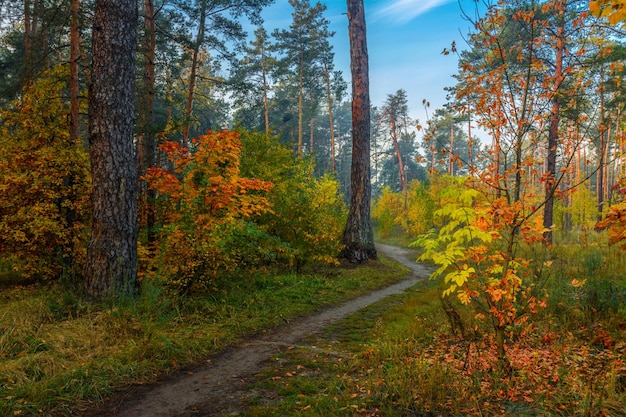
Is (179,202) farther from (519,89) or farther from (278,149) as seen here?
(519,89)

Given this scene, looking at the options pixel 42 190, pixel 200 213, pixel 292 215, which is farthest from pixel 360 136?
pixel 42 190

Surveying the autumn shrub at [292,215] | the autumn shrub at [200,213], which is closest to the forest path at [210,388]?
the autumn shrub at [200,213]

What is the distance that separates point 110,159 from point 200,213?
5.33 feet

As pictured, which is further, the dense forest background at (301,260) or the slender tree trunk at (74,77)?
the slender tree trunk at (74,77)

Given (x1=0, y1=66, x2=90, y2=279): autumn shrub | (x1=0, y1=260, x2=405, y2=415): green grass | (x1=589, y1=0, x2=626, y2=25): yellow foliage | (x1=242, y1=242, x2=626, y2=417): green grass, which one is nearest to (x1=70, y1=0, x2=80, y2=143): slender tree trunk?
(x1=0, y1=66, x2=90, y2=279): autumn shrub

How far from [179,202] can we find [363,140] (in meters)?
6.19

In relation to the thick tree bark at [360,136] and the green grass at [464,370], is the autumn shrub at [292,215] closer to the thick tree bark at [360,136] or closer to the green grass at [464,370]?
the thick tree bark at [360,136]

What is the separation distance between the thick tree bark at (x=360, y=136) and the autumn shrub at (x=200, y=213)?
473cm

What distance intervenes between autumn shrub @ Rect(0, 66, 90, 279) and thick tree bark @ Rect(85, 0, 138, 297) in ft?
4.96

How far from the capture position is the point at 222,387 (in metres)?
3.55

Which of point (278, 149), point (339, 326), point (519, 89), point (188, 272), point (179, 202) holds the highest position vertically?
point (278, 149)

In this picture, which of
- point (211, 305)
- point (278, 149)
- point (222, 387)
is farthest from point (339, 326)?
point (278, 149)

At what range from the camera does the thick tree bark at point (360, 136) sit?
10930 millimetres

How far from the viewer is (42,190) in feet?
20.1
